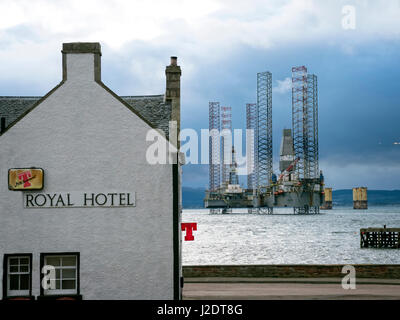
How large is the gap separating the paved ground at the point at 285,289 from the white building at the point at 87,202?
366 centimetres

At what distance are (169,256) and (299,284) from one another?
8175 millimetres

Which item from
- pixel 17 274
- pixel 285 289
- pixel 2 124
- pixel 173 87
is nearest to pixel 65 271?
pixel 17 274

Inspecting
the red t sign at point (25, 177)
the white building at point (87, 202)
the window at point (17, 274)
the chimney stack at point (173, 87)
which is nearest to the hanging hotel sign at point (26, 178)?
the red t sign at point (25, 177)

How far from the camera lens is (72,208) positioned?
667 inches

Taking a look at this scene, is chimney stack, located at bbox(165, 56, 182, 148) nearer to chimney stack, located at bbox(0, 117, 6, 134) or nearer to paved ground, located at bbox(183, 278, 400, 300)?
chimney stack, located at bbox(0, 117, 6, 134)

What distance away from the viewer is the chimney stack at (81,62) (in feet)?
57.0

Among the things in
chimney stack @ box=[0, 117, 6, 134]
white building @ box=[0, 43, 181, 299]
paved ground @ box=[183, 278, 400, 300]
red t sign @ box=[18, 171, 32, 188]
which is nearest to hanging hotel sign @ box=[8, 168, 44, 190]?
red t sign @ box=[18, 171, 32, 188]

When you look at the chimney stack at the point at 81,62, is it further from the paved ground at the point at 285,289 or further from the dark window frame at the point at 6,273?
the paved ground at the point at 285,289

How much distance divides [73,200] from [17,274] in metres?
2.98
